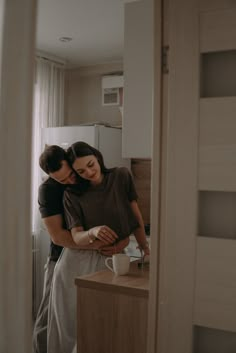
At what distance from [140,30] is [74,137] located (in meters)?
2.08

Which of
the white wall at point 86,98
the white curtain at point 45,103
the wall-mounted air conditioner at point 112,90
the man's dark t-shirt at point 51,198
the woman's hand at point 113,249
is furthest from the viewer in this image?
the white wall at point 86,98

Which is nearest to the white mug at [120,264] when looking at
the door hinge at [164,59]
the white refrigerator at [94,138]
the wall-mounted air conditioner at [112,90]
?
the door hinge at [164,59]

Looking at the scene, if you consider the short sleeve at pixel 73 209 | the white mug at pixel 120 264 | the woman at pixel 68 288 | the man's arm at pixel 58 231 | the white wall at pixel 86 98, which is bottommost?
the woman at pixel 68 288

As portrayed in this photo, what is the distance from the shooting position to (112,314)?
6.02 ft

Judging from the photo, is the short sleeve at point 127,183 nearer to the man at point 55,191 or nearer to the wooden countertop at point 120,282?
the man at point 55,191

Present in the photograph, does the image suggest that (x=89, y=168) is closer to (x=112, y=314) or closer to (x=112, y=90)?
(x=112, y=314)

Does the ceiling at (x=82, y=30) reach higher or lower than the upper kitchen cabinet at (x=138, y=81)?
higher

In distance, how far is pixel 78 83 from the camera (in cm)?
485

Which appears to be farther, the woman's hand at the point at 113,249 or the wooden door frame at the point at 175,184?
the woman's hand at the point at 113,249

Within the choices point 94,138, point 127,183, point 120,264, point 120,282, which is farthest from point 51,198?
point 94,138

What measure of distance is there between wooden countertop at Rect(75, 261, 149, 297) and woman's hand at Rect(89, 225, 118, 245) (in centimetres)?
21

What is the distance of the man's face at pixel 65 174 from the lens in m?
2.53

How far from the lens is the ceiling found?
3.07 metres

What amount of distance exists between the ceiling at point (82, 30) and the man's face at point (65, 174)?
1.10 metres
